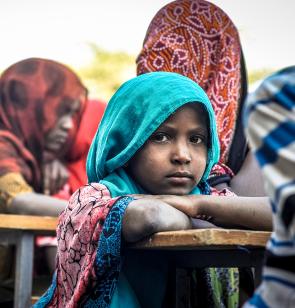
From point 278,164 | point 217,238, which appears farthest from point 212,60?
point 278,164

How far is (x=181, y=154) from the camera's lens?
2490 millimetres

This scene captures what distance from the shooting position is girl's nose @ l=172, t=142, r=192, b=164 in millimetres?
2490

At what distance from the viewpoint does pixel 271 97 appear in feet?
4.44

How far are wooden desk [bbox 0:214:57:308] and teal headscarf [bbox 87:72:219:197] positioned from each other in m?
1.07

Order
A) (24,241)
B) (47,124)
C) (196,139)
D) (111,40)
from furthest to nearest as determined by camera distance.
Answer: (111,40) < (47,124) < (24,241) < (196,139)

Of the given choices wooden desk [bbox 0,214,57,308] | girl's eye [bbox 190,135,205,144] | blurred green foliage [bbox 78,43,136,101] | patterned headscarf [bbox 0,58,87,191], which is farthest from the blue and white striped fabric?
blurred green foliage [bbox 78,43,136,101]

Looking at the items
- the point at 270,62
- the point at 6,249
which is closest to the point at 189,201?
the point at 6,249

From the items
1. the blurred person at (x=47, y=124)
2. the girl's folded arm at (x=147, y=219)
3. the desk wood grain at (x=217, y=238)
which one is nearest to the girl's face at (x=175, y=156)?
the girl's folded arm at (x=147, y=219)

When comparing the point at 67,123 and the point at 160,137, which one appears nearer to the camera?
the point at 160,137

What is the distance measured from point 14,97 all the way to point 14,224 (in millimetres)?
2639

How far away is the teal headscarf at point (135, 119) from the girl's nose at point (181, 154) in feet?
0.34

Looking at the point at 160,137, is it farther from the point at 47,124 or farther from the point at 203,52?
the point at 47,124

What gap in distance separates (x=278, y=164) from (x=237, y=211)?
0.94 meters

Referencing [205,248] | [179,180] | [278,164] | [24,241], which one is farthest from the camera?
[24,241]
